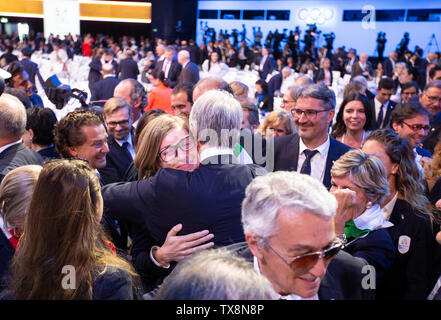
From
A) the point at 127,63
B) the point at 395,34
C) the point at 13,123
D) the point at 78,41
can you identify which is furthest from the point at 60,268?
the point at 395,34

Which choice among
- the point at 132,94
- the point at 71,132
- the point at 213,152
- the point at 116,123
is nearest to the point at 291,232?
the point at 213,152

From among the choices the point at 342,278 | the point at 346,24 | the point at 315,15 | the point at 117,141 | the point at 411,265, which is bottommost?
the point at 411,265

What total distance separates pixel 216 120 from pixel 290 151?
1143 millimetres

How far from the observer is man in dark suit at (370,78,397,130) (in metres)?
5.04

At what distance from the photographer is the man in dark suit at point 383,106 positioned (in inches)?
199

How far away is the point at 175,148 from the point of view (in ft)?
6.83

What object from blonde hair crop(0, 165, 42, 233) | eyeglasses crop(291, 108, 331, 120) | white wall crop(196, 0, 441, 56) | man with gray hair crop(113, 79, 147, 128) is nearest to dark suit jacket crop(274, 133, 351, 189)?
eyeglasses crop(291, 108, 331, 120)

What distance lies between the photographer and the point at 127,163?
3004 millimetres

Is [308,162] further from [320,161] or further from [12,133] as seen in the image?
[12,133]

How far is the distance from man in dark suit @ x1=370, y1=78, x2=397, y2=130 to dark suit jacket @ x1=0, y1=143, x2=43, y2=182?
3795 millimetres

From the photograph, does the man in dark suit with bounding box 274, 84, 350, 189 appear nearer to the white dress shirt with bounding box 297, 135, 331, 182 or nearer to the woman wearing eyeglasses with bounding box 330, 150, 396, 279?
the white dress shirt with bounding box 297, 135, 331, 182

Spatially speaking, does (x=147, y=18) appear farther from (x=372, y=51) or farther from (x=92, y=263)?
(x=92, y=263)

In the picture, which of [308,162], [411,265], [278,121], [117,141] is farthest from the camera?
[278,121]

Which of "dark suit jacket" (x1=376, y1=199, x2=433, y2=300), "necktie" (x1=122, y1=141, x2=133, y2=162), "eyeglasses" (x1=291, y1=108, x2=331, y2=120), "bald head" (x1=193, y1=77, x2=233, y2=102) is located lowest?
"dark suit jacket" (x1=376, y1=199, x2=433, y2=300)
